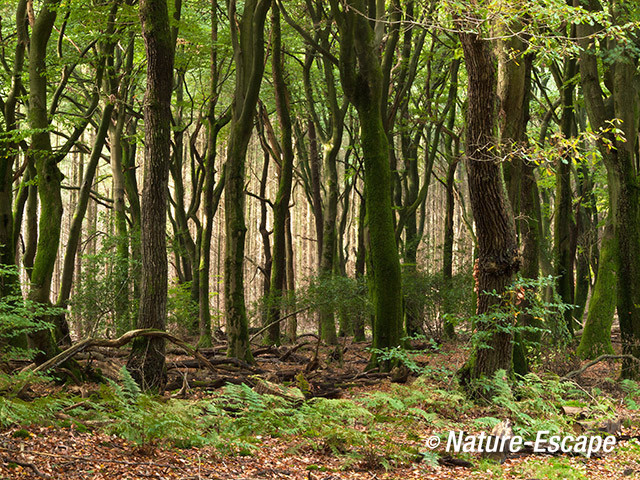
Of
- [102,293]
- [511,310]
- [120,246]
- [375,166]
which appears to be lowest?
[511,310]

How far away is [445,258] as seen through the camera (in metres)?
18.3

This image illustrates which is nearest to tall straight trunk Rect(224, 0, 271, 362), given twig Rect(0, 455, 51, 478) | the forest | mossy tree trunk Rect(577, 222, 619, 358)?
the forest

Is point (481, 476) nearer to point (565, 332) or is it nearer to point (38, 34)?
point (565, 332)

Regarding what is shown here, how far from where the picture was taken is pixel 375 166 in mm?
11570

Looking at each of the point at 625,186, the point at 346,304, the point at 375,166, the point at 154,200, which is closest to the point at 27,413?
the point at 154,200

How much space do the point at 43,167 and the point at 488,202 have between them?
7.00m

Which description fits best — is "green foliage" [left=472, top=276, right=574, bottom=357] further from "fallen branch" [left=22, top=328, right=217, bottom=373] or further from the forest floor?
"fallen branch" [left=22, top=328, right=217, bottom=373]

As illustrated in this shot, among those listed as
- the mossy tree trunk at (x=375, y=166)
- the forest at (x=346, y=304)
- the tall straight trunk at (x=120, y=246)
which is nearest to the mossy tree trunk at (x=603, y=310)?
the forest at (x=346, y=304)

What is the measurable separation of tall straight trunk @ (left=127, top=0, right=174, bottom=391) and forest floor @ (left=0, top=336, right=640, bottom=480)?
652 mm

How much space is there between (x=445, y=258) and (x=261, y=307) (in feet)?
18.7

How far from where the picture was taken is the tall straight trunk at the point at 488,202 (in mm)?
7809

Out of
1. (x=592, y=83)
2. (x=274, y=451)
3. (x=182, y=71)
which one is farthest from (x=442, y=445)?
(x=182, y=71)

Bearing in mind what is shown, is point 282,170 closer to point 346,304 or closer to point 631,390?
point 346,304

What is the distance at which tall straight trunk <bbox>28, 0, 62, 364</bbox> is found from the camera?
9680 millimetres
